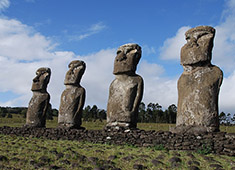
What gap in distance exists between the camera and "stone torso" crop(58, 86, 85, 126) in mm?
12633

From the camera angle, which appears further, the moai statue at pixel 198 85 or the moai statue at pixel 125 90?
the moai statue at pixel 125 90

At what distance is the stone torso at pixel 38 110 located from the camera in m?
14.4

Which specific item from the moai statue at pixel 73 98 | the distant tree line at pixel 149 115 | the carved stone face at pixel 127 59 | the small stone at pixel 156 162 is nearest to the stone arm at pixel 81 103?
the moai statue at pixel 73 98

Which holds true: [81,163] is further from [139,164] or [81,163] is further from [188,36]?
[188,36]

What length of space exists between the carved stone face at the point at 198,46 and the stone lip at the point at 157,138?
2.58m

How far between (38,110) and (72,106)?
2.84 m

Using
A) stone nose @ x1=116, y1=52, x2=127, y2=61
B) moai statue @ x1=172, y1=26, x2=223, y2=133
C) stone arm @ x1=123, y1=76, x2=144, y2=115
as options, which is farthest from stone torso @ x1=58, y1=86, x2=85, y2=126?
moai statue @ x1=172, y1=26, x2=223, y2=133

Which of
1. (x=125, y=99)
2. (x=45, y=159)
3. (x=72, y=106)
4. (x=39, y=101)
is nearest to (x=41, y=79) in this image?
(x=39, y=101)

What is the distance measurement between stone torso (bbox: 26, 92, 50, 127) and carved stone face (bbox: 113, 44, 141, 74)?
18.3 feet

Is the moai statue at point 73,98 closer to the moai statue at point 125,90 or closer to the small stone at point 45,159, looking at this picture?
the moai statue at point 125,90

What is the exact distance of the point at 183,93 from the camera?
30.2 feet

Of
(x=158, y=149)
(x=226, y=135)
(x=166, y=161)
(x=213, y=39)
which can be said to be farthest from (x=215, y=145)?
(x=213, y=39)

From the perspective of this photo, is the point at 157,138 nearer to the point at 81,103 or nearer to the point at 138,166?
the point at 138,166

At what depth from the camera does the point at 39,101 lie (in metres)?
14.7
